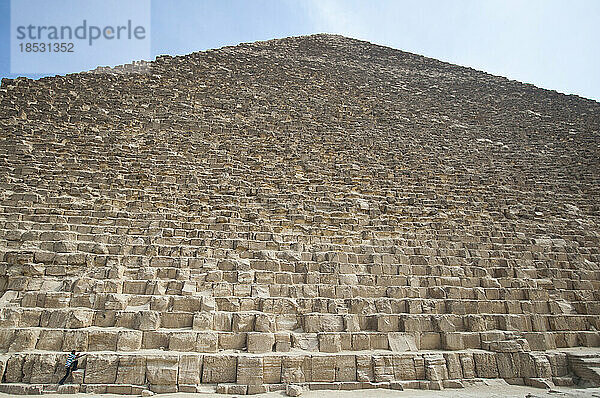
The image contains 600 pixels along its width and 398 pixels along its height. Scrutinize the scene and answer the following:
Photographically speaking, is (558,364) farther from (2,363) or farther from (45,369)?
(2,363)

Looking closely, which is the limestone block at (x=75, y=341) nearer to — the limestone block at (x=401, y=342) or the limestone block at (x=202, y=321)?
the limestone block at (x=202, y=321)

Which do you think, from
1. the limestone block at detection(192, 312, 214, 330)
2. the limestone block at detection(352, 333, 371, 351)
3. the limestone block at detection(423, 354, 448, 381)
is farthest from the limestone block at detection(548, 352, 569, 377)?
the limestone block at detection(192, 312, 214, 330)

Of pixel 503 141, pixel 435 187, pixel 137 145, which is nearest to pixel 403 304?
pixel 435 187

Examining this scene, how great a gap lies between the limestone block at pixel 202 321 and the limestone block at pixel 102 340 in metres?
0.87

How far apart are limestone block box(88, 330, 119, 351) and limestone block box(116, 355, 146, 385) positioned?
1.02 feet

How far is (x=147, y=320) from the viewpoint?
189 inches

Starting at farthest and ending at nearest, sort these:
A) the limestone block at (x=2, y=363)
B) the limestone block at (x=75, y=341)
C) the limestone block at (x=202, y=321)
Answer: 1. the limestone block at (x=202, y=321)
2. the limestone block at (x=75, y=341)
3. the limestone block at (x=2, y=363)

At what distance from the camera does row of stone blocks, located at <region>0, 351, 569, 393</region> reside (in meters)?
4.23

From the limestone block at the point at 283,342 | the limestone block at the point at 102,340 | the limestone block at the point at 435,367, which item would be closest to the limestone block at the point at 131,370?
the limestone block at the point at 102,340

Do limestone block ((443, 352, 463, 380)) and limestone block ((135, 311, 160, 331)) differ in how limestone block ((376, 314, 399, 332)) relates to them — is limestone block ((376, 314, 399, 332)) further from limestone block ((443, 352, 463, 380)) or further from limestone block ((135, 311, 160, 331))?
limestone block ((135, 311, 160, 331))

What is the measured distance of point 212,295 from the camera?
5.30 metres

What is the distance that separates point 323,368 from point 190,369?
1.48 metres

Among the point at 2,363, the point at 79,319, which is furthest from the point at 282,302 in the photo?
the point at 2,363

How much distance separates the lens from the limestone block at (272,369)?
4.48 m
